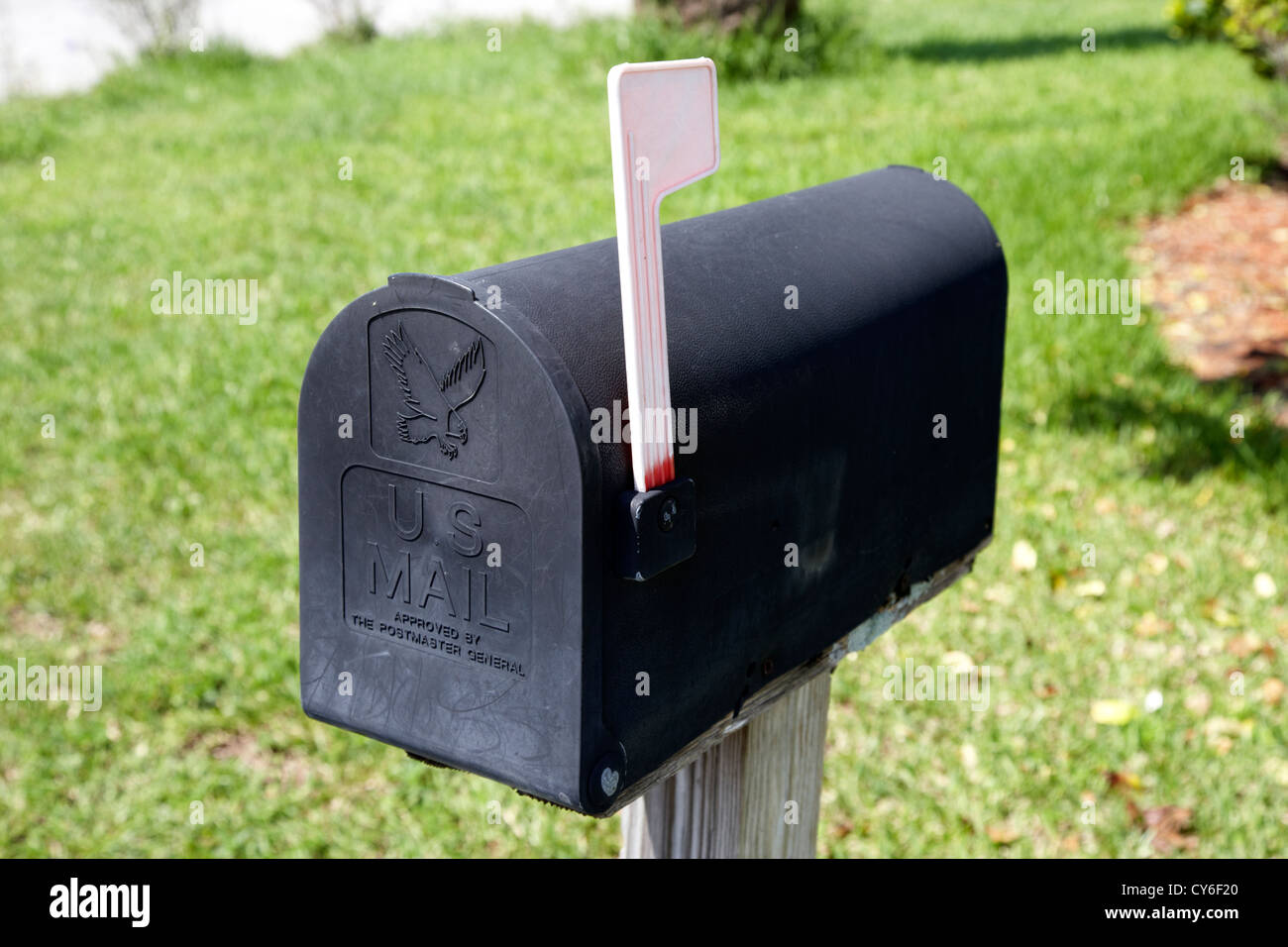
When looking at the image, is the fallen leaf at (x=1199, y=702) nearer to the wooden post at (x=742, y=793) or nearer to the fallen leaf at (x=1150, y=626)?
the fallen leaf at (x=1150, y=626)

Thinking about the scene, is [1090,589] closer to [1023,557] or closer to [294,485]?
[1023,557]

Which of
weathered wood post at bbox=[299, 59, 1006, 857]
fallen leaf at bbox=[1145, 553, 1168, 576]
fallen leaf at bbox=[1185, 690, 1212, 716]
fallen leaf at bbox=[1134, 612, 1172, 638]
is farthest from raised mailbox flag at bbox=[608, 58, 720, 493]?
fallen leaf at bbox=[1145, 553, 1168, 576]

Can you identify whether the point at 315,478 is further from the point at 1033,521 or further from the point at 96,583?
the point at 1033,521

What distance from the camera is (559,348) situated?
1.04 meters

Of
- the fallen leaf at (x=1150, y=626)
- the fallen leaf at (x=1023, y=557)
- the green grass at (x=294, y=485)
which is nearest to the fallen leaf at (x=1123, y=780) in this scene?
the green grass at (x=294, y=485)

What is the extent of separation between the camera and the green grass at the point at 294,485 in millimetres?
2693

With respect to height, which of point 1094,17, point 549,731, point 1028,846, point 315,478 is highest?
point 1094,17

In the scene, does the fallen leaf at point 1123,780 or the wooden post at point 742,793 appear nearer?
the wooden post at point 742,793

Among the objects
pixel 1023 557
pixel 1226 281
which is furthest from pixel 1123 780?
pixel 1226 281

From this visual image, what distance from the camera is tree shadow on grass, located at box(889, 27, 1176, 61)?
31.6 ft

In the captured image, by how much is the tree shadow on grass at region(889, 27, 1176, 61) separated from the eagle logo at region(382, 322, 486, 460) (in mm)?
9208

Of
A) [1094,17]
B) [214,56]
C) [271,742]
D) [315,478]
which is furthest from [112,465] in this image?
[1094,17]

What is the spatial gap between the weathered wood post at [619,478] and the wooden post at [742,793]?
0.46 feet

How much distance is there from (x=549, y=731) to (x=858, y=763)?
1887mm
